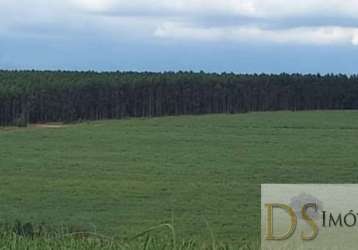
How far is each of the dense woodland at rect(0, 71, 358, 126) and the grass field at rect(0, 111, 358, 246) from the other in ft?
34.5

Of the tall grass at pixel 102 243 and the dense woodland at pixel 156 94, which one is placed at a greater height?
the dense woodland at pixel 156 94

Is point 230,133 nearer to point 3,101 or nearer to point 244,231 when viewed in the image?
point 3,101

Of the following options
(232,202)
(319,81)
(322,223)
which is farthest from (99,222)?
(319,81)

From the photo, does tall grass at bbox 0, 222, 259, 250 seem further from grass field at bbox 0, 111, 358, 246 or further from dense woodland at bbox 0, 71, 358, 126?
dense woodland at bbox 0, 71, 358, 126

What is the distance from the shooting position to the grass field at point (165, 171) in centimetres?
1725
